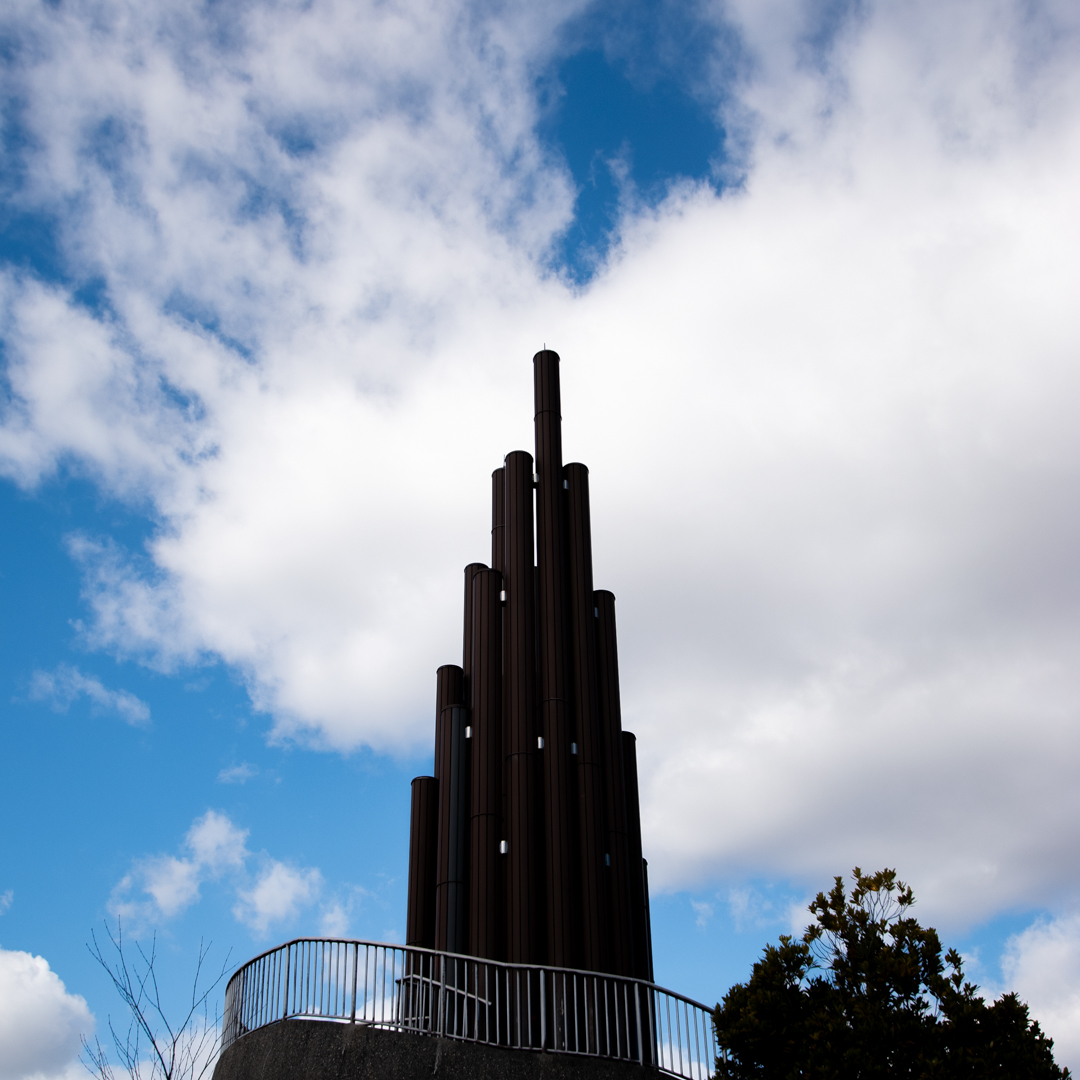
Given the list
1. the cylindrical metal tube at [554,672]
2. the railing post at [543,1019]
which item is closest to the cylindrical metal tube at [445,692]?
the cylindrical metal tube at [554,672]

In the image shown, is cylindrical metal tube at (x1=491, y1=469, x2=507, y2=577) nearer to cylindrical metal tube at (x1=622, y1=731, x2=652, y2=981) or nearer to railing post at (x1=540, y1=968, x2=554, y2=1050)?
cylindrical metal tube at (x1=622, y1=731, x2=652, y2=981)

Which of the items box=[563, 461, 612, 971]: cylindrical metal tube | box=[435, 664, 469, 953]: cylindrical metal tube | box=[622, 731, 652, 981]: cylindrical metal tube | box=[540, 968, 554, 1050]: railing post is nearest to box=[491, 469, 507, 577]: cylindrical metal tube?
box=[563, 461, 612, 971]: cylindrical metal tube

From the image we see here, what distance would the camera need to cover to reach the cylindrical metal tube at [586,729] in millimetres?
22547

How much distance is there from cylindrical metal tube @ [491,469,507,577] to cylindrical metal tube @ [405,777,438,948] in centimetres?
600

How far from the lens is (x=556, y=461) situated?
29047 mm

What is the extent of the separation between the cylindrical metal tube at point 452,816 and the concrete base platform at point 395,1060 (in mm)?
5774

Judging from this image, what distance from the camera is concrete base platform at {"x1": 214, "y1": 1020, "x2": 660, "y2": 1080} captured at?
16.7 metres

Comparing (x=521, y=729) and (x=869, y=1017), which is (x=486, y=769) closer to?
(x=521, y=729)

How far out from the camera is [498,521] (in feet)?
95.2

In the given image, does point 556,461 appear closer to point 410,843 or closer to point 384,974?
point 410,843

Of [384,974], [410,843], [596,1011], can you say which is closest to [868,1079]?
[596,1011]

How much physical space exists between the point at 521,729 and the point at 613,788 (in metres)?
2.62

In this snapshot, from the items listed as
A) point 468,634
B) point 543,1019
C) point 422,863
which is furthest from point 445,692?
point 543,1019

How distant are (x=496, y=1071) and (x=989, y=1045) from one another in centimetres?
743
